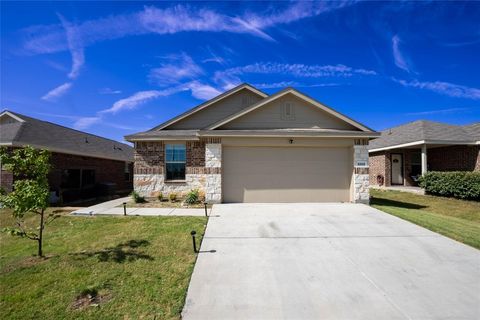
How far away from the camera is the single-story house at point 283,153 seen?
34.2ft

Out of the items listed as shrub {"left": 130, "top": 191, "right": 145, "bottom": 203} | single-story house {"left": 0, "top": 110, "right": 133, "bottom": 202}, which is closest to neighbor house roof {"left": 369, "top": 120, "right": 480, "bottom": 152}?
shrub {"left": 130, "top": 191, "right": 145, "bottom": 203}

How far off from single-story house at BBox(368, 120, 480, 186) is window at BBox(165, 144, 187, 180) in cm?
1450

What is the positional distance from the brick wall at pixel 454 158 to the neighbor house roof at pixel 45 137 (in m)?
24.0

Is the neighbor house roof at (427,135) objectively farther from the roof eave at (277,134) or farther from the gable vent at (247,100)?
the gable vent at (247,100)

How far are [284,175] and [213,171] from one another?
10.5 ft

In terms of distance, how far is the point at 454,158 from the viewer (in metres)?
15.8

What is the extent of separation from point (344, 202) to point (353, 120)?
3778 millimetres

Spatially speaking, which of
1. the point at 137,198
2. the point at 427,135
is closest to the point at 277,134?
the point at 137,198

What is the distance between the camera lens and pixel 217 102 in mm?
13875

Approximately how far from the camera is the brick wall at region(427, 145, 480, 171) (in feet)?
48.1

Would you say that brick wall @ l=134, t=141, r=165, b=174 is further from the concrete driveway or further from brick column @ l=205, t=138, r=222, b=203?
the concrete driveway

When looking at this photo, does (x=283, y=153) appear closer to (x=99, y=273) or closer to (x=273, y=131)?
(x=273, y=131)

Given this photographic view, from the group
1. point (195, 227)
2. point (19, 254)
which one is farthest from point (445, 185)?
point (19, 254)

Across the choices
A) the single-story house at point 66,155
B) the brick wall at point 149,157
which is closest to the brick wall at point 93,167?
the single-story house at point 66,155
